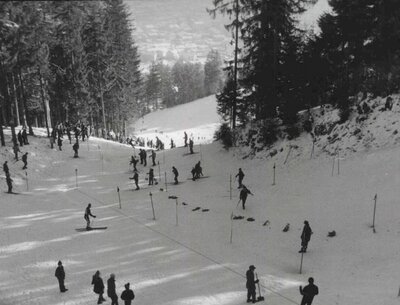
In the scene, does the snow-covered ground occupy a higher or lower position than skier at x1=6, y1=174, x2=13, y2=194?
lower

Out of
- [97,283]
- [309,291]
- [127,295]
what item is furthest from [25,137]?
[309,291]

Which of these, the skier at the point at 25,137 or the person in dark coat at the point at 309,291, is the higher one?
the skier at the point at 25,137

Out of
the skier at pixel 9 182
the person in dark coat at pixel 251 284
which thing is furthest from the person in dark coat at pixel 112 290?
the skier at pixel 9 182

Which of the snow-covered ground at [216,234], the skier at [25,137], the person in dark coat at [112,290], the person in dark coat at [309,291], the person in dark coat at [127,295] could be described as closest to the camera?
the person in dark coat at [309,291]

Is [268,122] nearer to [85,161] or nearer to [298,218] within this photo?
[298,218]

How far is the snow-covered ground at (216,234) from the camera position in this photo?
1545cm

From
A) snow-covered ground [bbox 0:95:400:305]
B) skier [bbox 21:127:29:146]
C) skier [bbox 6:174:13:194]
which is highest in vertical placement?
skier [bbox 21:127:29:146]

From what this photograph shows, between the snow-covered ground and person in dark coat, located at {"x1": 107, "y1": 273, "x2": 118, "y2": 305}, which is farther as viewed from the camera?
the snow-covered ground

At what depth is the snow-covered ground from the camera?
50.7 feet

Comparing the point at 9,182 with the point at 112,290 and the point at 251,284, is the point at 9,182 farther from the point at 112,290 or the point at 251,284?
the point at 251,284

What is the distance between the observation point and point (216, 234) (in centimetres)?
2070

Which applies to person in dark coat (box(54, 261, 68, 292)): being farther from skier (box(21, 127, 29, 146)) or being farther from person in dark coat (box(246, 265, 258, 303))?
skier (box(21, 127, 29, 146))

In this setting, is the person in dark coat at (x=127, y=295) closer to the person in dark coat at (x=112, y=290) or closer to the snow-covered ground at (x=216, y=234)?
the person in dark coat at (x=112, y=290)

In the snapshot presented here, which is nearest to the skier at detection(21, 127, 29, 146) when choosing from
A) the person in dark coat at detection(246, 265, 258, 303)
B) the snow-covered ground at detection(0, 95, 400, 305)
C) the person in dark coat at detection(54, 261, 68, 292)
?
the snow-covered ground at detection(0, 95, 400, 305)
